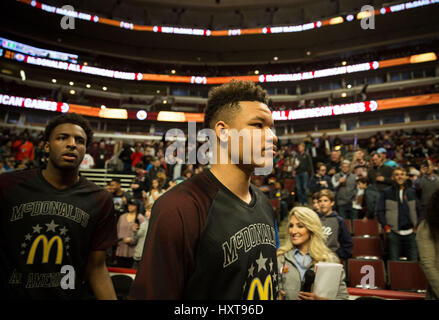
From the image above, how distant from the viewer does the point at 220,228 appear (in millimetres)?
1133

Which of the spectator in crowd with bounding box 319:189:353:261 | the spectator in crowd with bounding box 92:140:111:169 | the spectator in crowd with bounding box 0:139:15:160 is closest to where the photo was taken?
the spectator in crowd with bounding box 319:189:353:261

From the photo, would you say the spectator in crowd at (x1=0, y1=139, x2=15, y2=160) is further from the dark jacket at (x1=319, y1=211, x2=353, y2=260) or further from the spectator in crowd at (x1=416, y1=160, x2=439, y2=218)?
the spectator in crowd at (x1=416, y1=160, x2=439, y2=218)

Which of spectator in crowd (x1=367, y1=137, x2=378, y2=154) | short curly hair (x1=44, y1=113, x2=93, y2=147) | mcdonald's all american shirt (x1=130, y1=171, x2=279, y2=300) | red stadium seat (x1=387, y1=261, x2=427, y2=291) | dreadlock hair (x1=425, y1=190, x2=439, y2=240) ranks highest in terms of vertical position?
spectator in crowd (x1=367, y1=137, x2=378, y2=154)

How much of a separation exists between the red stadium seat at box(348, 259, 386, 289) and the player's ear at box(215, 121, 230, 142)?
3.74 metres

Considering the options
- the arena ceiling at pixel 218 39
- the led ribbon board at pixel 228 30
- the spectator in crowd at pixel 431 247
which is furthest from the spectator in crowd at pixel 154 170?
the arena ceiling at pixel 218 39

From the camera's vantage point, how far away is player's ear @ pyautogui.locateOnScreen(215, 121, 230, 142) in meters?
1.32

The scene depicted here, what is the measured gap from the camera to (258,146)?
1.28 metres

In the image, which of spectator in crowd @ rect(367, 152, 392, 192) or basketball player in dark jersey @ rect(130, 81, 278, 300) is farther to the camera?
spectator in crowd @ rect(367, 152, 392, 192)

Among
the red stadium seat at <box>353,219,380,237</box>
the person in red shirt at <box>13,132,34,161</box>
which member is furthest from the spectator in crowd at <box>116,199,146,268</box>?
the person in red shirt at <box>13,132,34,161</box>

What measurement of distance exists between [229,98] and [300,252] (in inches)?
76.5

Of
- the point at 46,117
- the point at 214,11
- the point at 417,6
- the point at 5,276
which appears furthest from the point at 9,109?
the point at 417,6

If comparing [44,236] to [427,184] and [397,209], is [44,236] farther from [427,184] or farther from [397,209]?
[427,184]

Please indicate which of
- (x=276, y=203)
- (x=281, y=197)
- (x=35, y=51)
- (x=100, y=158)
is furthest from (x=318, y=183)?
(x=35, y=51)

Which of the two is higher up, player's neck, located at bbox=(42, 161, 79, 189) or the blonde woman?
player's neck, located at bbox=(42, 161, 79, 189)
